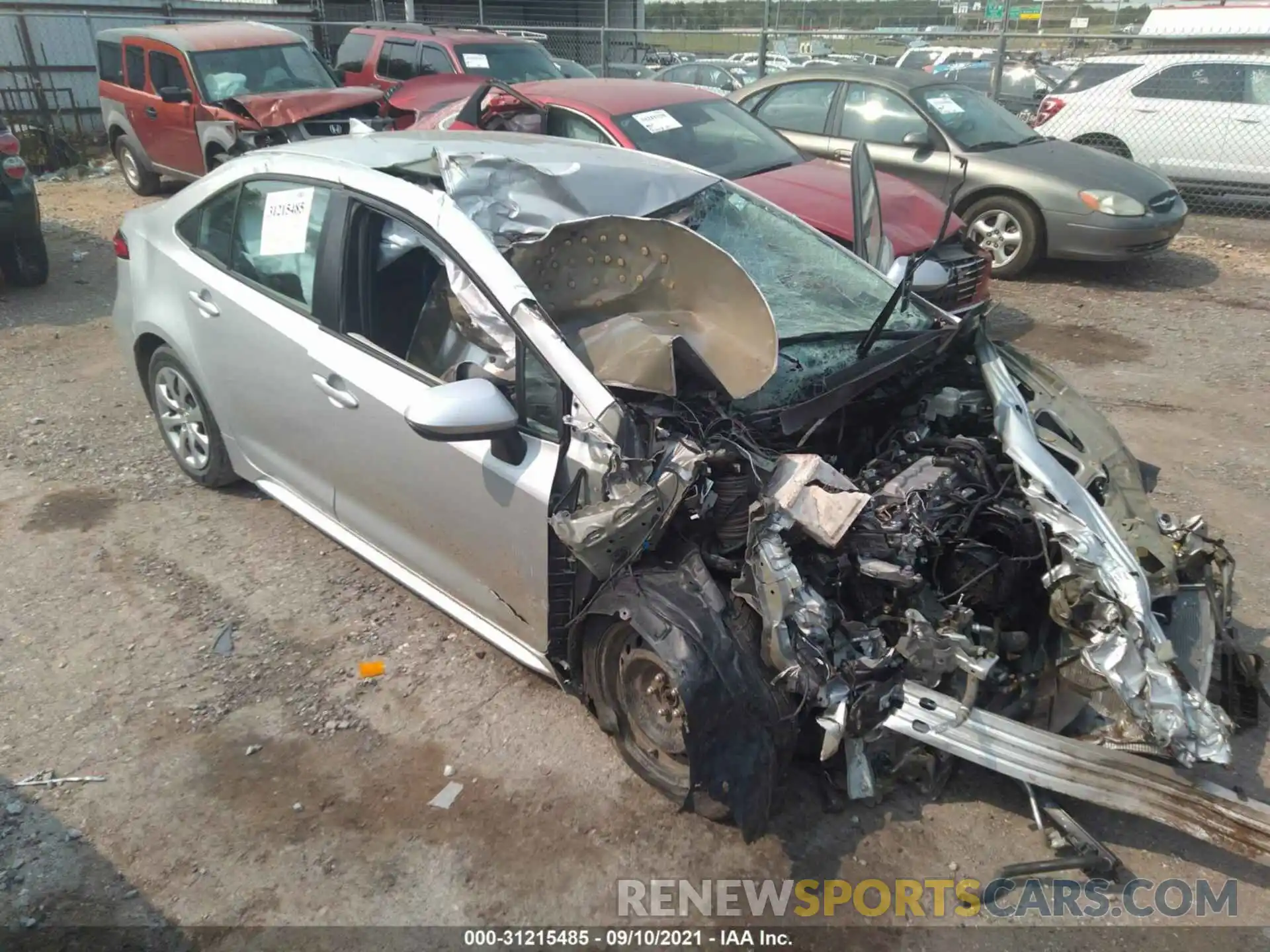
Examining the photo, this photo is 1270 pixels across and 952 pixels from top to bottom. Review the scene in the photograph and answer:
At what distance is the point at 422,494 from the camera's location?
10.4 feet

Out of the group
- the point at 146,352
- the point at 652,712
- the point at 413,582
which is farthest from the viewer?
the point at 146,352

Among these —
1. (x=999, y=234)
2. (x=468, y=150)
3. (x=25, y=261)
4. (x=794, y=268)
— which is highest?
(x=468, y=150)

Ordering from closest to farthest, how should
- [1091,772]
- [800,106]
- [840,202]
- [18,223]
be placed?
[1091,772]
[840,202]
[18,223]
[800,106]

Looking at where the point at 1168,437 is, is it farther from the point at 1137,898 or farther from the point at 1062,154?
the point at 1062,154

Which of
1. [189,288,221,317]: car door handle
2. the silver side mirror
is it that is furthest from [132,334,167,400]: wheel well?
the silver side mirror

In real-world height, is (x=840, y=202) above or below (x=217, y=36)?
below

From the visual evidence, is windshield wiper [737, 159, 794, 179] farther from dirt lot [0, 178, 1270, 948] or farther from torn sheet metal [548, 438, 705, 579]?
torn sheet metal [548, 438, 705, 579]

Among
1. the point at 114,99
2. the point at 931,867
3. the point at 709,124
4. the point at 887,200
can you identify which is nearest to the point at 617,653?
the point at 931,867

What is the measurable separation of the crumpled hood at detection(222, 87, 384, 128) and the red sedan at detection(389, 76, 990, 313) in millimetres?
1892

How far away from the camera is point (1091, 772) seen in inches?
96.3

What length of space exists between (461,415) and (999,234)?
6910 mm

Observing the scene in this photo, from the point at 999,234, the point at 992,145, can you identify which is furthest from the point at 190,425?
the point at 992,145

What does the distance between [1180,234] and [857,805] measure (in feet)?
30.9

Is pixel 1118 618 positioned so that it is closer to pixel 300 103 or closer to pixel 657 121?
pixel 657 121
